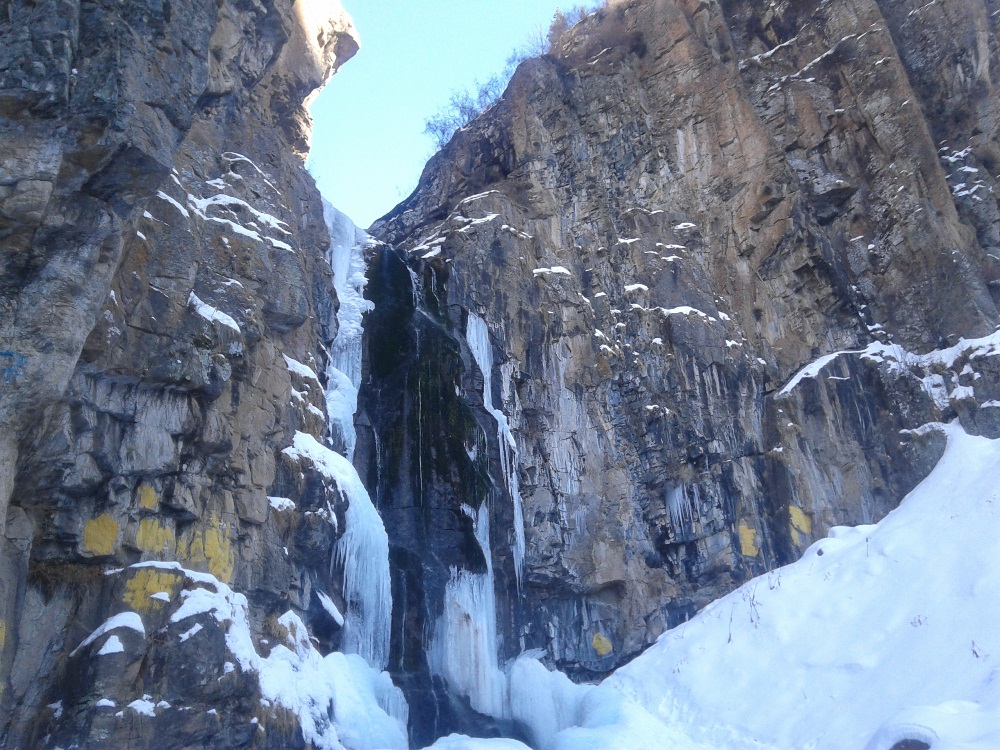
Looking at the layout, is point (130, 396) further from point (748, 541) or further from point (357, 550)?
point (748, 541)

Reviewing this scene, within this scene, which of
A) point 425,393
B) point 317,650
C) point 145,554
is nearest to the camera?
point 145,554

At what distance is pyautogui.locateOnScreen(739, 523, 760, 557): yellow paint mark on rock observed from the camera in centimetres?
1638

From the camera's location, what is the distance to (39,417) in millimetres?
9086

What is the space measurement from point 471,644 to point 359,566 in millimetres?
2443

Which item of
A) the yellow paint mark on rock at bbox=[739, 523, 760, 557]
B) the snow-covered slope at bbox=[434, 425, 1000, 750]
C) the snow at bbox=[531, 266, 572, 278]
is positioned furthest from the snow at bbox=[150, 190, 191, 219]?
the yellow paint mark on rock at bbox=[739, 523, 760, 557]

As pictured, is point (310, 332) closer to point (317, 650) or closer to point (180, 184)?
point (180, 184)

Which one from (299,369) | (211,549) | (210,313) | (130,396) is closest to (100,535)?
(211,549)

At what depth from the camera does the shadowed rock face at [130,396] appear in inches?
352

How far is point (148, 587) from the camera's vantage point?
1017 cm

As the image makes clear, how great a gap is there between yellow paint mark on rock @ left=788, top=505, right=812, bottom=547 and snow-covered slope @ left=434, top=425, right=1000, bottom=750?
9.06 ft

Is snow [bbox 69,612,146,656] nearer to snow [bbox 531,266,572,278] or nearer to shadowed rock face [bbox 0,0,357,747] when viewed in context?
shadowed rock face [bbox 0,0,357,747]

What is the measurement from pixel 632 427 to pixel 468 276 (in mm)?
4825

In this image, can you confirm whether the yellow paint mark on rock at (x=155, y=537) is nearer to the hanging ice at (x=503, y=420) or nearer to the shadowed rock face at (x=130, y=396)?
the shadowed rock face at (x=130, y=396)

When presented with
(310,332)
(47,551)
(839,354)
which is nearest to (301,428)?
(310,332)
